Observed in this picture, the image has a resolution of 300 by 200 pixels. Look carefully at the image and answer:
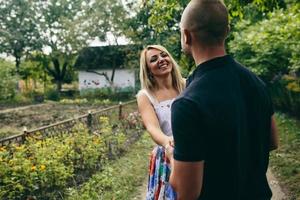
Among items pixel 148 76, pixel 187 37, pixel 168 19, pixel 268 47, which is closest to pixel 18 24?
pixel 268 47

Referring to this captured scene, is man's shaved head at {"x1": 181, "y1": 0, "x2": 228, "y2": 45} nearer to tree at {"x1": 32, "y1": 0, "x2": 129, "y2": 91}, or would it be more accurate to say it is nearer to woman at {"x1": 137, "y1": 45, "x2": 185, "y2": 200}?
woman at {"x1": 137, "y1": 45, "x2": 185, "y2": 200}

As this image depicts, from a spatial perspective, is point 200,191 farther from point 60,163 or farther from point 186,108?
point 60,163

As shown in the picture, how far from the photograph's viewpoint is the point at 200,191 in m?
1.75

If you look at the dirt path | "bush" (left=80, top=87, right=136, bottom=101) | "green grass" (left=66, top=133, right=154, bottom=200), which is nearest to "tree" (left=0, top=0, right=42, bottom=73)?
"bush" (left=80, top=87, right=136, bottom=101)

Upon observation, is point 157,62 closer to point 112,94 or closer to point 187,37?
point 187,37

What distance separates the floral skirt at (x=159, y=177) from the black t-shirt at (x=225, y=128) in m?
1.12

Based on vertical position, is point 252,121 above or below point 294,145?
above

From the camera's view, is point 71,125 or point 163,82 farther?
point 71,125

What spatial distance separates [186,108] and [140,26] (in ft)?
106

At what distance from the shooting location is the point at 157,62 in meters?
3.17

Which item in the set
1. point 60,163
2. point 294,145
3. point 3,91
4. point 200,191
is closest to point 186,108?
point 200,191

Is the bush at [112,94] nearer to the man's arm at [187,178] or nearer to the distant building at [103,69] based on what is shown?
the distant building at [103,69]

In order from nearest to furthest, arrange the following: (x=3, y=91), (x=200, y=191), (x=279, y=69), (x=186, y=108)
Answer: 1. (x=186, y=108)
2. (x=200, y=191)
3. (x=279, y=69)
4. (x=3, y=91)

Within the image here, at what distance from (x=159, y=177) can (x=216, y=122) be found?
58.9 inches
